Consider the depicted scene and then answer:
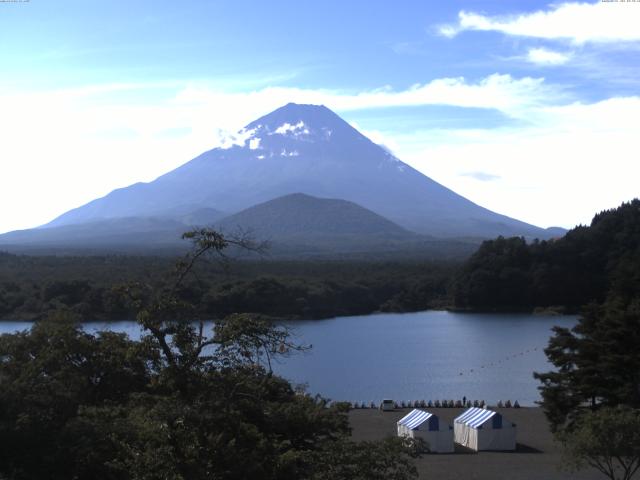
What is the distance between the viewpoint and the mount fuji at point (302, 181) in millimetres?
122625

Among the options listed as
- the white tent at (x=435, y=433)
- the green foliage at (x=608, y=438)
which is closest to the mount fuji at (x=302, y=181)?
the white tent at (x=435, y=433)

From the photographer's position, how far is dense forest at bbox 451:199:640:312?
130 feet

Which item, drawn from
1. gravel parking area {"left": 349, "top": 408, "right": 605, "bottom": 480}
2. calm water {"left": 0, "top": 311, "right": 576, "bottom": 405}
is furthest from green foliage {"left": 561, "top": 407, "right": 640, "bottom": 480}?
calm water {"left": 0, "top": 311, "right": 576, "bottom": 405}

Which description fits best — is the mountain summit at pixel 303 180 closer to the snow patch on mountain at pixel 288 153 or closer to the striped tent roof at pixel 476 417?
the snow patch on mountain at pixel 288 153

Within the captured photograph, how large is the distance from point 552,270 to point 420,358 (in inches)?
650

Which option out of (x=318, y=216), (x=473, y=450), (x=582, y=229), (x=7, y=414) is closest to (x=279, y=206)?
(x=318, y=216)

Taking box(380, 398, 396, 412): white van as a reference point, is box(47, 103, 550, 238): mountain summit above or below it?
above

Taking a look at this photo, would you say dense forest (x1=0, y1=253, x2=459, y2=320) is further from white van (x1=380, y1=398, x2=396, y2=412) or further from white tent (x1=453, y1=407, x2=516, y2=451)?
white tent (x1=453, y1=407, x2=516, y2=451)

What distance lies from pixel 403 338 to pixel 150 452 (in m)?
24.8

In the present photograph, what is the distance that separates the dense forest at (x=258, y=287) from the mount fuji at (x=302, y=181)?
67.8 meters

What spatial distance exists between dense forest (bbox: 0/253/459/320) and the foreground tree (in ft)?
71.2

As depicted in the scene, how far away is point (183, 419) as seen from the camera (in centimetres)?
520

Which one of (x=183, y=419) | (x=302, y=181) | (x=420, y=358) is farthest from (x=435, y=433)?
(x=302, y=181)

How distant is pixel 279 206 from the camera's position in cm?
10206
